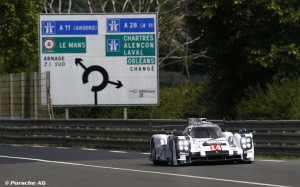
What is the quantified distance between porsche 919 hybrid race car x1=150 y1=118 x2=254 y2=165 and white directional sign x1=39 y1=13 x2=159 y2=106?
16006 mm

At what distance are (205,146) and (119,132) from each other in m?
10.0

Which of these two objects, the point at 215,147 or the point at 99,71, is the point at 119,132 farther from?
the point at 215,147

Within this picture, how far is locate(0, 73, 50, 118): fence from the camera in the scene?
38.2 m

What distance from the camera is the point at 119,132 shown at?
30797mm

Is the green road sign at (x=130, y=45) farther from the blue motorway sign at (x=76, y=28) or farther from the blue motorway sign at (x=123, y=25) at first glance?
the blue motorway sign at (x=76, y=28)

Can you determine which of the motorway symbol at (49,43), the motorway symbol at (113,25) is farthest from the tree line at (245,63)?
the motorway symbol at (49,43)

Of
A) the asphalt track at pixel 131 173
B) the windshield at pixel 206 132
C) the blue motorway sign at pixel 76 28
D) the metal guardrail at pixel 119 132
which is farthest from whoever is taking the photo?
the blue motorway sign at pixel 76 28

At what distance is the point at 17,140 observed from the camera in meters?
35.7

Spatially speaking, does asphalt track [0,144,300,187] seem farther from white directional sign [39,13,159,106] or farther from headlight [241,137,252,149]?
white directional sign [39,13,159,106]

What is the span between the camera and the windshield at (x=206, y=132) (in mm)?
21453

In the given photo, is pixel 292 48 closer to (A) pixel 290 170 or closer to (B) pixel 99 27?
(B) pixel 99 27

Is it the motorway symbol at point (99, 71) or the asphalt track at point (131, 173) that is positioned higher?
the motorway symbol at point (99, 71)

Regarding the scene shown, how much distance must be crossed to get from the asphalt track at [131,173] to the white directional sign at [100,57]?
A: 11.5 meters

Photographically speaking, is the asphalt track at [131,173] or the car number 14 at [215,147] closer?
the asphalt track at [131,173]
